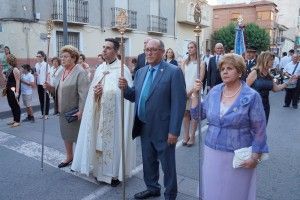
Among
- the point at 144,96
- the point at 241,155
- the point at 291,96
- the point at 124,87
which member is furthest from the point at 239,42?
the point at 241,155

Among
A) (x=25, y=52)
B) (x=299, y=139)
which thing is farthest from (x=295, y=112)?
(x=25, y=52)

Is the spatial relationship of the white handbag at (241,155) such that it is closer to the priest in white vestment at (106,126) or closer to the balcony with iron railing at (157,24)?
the priest in white vestment at (106,126)

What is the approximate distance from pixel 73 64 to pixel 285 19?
58.6 meters

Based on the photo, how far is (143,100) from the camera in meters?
3.97

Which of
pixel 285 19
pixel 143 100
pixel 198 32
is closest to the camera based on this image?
pixel 198 32

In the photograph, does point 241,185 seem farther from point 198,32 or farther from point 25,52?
point 25,52

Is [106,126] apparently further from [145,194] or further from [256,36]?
[256,36]

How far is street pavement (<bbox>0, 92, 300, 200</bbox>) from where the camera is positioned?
4555 mm

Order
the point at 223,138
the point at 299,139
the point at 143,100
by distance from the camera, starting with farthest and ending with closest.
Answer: the point at 299,139 → the point at 143,100 → the point at 223,138

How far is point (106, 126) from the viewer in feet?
15.6

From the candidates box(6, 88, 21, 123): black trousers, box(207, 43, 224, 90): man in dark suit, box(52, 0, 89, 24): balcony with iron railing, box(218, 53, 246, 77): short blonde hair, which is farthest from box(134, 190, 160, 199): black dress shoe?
box(52, 0, 89, 24): balcony with iron railing

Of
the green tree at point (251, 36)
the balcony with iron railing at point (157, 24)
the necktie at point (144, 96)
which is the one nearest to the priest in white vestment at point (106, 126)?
the necktie at point (144, 96)

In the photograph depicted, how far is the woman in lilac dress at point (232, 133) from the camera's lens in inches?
119

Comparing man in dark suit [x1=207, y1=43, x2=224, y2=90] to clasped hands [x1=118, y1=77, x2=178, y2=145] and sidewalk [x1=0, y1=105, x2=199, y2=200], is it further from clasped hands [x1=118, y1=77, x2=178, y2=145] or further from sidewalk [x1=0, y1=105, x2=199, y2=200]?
clasped hands [x1=118, y1=77, x2=178, y2=145]
